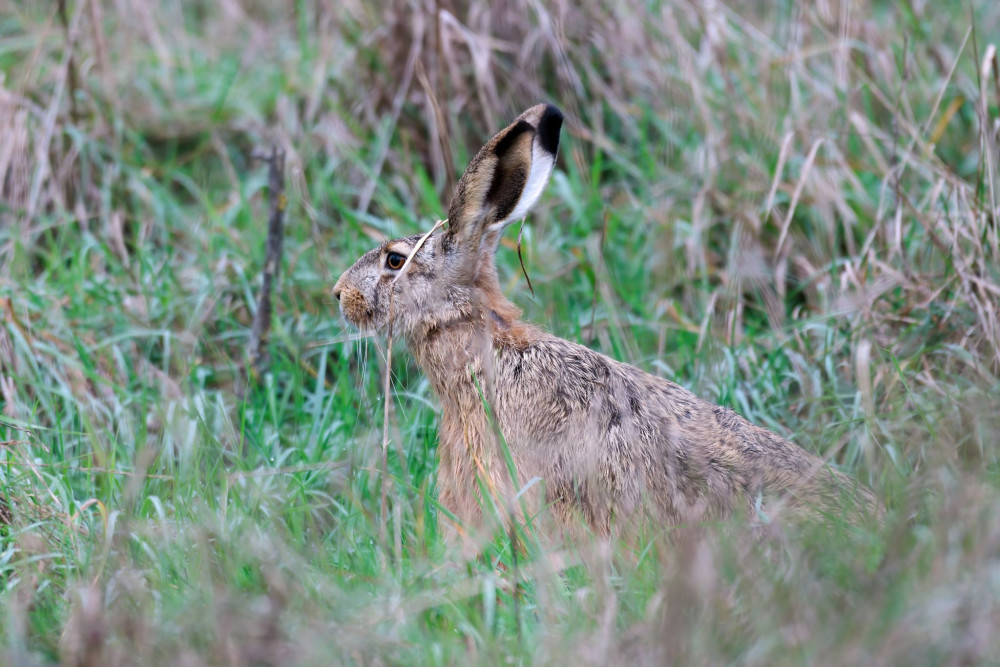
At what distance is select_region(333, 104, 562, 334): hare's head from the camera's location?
3770 millimetres

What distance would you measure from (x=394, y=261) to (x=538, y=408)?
2.94ft

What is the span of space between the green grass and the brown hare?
22 cm

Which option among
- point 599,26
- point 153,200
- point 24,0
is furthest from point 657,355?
point 24,0

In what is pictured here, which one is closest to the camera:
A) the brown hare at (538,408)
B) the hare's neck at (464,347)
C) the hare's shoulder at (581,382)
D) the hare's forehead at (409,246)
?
the brown hare at (538,408)

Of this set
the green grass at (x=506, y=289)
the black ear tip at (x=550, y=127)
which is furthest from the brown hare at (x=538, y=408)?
the green grass at (x=506, y=289)

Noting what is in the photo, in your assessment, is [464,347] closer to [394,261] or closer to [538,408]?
[538,408]

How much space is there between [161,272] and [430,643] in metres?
3.38

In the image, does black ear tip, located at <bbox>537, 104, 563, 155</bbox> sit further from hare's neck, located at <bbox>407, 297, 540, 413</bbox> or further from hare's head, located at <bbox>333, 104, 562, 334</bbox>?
hare's neck, located at <bbox>407, 297, 540, 413</bbox>

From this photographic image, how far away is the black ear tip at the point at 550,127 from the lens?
3754 mm

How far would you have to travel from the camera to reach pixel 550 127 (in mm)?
3799

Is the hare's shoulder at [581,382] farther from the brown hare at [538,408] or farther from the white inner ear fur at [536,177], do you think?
the white inner ear fur at [536,177]

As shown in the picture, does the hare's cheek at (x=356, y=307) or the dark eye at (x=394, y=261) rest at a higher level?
the dark eye at (x=394, y=261)

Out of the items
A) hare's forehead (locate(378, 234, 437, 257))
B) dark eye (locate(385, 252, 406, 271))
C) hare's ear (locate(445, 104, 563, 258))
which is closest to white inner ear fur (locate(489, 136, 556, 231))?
hare's ear (locate(445, 104, 563, 258))

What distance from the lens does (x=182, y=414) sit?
4.37 m
